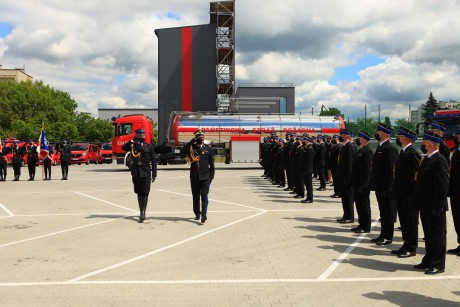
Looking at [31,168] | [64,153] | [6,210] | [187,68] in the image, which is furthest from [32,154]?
[187,68]

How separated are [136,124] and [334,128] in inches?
498

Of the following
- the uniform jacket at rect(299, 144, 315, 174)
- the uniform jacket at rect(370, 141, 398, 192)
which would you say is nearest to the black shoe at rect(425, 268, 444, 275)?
the uniform jacket at rect(370, 141, 398, 192)

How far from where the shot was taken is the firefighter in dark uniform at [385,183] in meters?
7.38

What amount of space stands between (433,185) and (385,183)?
1651mm

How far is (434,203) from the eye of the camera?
5.70 metres

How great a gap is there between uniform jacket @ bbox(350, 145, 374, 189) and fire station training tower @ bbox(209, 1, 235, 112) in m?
31.4

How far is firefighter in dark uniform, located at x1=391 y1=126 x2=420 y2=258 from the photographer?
21.5 ft

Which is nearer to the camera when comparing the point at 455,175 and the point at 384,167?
the point at 455,175

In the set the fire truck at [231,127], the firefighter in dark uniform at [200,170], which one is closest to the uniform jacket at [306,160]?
the firefighter in dark uniform at [200,170]

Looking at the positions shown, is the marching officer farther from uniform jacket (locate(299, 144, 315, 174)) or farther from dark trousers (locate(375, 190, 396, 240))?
uniform jacket (locate(299, 144, 315, 174))

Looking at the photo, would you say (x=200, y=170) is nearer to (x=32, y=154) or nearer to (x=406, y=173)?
(x=406, y=173)

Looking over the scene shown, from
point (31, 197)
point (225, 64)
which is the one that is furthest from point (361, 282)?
point (225, 64)

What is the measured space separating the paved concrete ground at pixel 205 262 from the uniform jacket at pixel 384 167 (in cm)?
97

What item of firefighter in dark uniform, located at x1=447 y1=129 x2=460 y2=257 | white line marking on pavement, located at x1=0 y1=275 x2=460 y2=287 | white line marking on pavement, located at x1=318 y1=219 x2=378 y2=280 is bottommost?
white line marking on pavement, located at x1=318 y1=219 x2=378 y2=280
